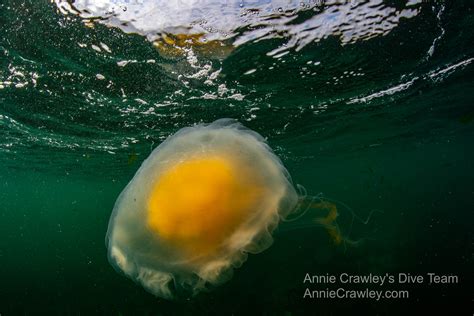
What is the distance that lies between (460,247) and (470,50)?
1275cm

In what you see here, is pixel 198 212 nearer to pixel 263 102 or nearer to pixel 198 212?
pixel 198 212

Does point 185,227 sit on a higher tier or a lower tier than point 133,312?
higher

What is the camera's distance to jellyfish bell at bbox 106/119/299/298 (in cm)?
247

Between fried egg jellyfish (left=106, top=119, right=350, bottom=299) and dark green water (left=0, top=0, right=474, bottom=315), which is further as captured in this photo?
dark green water (left=0, top=0, right=474, bottom=315)

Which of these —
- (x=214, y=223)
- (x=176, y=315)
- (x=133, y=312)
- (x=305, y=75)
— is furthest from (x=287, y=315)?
(x=214, y=223)

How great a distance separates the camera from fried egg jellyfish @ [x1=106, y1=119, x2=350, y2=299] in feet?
8.11

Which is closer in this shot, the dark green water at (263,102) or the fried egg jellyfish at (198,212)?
the fried egg jellyfish at (198,212)

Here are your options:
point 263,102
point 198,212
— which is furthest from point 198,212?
point 263,102

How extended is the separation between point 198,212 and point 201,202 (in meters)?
0.08

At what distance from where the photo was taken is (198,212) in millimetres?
2410

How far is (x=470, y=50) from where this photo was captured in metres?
8.05

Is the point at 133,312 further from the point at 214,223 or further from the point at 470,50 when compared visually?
the point at 470,50

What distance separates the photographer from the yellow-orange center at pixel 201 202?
7.98ft

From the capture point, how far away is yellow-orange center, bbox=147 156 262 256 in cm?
243
